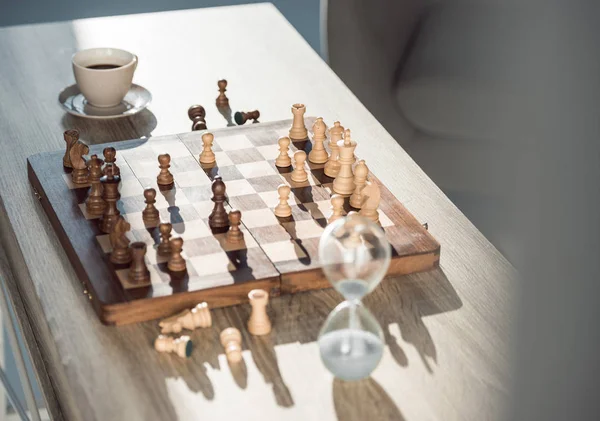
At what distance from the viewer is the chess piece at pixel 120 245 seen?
3.72 ft

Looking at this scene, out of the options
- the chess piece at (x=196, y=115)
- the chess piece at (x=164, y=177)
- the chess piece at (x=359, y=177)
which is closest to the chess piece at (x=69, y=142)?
the chess piece at (x=164, y=177)

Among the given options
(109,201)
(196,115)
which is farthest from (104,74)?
(109,201)

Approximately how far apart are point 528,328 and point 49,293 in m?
1.02

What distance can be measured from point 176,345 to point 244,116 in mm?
757

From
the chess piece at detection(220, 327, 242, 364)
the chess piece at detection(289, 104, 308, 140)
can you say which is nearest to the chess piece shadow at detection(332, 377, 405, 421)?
the chess piece at detection(220, 327, 242, 364)

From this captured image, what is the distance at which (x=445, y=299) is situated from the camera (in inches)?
45.4

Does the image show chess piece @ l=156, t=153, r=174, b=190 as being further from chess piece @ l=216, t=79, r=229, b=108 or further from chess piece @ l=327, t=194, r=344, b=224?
chess piece @ l=216, t=79, r=229, b=108

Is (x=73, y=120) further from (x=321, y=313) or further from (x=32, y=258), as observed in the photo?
(x=321, y=313)

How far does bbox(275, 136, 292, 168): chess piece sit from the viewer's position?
1447mm

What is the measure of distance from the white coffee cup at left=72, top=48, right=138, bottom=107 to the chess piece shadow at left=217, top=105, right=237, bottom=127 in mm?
205

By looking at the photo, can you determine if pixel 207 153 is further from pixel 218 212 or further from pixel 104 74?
pixel 104 74

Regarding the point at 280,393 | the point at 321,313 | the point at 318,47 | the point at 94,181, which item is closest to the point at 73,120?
the point at 94,181

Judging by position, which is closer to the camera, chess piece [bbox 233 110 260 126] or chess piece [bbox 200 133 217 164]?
chess piece [bbox 200 133 217 164]

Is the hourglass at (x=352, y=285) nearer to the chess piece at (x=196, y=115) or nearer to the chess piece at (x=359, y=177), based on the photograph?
the chess piece at (x=359, y=177)
